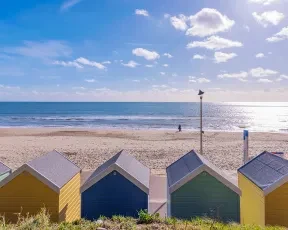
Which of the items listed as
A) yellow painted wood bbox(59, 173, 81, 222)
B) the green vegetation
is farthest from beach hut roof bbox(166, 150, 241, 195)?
yellow painted wood bbox(59, 173, 81, 222)

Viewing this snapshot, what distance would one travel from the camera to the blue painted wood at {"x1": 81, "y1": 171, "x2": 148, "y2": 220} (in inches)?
297

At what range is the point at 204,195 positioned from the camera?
741cm

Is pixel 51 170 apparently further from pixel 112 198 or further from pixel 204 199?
pixel 204 199

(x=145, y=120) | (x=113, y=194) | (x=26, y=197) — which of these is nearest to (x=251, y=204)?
(x=113, y=194)

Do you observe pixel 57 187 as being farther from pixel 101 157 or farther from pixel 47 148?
pixel 47 148

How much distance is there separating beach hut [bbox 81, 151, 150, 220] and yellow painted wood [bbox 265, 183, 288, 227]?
8.82 feet

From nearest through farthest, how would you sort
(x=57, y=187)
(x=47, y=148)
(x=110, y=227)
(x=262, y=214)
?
Answer: 1. (x=110, y=227)
2. (x=262, y=214)
3. (x=57, y=187)
4. (x=47, y=148)

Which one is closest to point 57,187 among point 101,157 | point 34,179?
point 34,179

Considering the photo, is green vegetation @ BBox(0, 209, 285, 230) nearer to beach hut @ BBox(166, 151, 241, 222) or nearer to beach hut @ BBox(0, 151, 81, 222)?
beach hut @ BBox(166, 151, 241, 222)

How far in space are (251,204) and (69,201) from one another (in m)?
4.49

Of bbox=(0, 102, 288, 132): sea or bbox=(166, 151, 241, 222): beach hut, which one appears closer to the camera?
bbox=(166, 151, 241, 222): beach hut

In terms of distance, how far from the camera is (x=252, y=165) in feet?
27.3

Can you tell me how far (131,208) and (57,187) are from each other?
1797 millimetres

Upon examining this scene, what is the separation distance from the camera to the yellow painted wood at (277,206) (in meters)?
6.59
